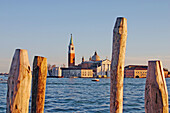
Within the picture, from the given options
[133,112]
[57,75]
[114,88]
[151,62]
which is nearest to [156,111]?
[151,62]

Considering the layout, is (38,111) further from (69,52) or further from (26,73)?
(69,52)

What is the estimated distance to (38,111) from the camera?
3.40m

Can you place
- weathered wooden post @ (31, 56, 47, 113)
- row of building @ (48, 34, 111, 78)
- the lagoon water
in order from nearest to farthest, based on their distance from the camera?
weathered wooden post @ (31, 56, 47, 113) < the lagoon water < row of building @ (48, 34, 111, 78)

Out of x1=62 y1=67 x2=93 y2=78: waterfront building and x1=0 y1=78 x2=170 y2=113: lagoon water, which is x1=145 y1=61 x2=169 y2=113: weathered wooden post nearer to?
x1=0 y1=78 x2=170 y2=113: lagoon water

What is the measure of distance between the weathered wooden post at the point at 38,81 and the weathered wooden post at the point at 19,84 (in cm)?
49

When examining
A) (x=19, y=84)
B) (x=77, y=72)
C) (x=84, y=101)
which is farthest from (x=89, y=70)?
(x=19, y=84)

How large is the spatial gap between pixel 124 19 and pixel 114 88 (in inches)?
30.8

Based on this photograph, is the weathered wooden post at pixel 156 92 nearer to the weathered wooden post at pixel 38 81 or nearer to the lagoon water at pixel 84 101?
the weathered wooden post at pixel 38 81

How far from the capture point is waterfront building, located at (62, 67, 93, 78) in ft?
307

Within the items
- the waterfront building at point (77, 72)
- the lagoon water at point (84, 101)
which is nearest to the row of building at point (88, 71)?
the waterfront building at point (77, 72)

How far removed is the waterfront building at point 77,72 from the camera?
93.4 metres

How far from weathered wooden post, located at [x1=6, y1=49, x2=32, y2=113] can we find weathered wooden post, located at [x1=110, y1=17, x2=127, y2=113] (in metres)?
1.01

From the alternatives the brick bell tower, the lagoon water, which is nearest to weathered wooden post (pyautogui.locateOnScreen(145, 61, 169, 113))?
the lagoon water

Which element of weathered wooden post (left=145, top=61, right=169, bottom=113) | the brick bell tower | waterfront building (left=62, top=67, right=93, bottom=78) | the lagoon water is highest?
the brick bell tower
